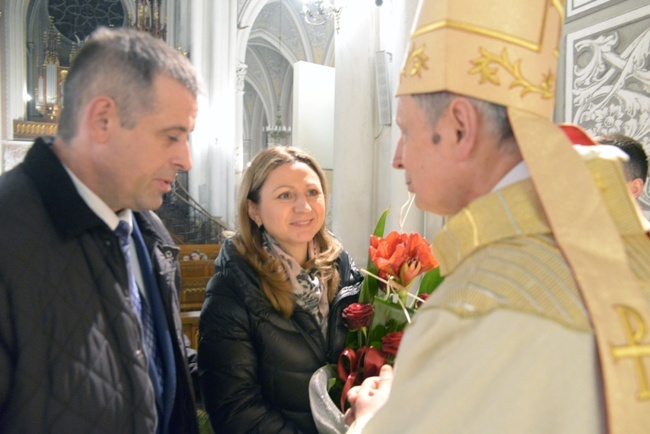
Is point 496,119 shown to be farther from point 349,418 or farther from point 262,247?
point 262,247

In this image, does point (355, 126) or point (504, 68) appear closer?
point (504, 68)

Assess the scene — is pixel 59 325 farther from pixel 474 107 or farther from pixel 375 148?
pixel 375 148

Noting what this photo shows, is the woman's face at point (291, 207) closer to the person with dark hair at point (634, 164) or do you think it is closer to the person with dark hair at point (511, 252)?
the person with dark hair at point (511, 252)

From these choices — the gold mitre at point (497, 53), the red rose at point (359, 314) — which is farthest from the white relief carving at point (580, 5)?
the red rose at point (359, 314)

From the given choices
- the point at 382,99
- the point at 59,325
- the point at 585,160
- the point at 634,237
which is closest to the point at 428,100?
the point at 585,160

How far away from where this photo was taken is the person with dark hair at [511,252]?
731 millimetres

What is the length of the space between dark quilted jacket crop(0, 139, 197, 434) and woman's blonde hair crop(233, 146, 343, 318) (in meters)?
0.60

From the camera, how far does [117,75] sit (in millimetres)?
1155

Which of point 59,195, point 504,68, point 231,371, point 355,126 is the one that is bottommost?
point 231,371

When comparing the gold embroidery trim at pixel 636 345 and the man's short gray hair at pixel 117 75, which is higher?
the man's short gray hair at pixel 117 75

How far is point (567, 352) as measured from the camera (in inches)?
28.8

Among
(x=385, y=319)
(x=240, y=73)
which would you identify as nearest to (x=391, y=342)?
(x=385, y=319)

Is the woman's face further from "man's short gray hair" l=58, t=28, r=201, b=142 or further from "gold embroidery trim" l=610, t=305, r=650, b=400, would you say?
"gold embroidery trim" l=610, t=305, r=650, b=400

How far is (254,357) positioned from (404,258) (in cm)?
61
